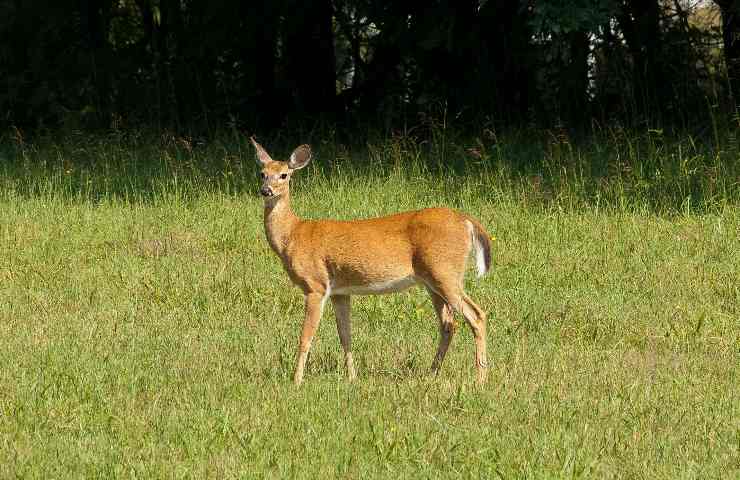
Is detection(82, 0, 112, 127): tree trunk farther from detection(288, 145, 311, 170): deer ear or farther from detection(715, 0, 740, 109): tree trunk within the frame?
detection(288, 145, 311, 170): deer ear

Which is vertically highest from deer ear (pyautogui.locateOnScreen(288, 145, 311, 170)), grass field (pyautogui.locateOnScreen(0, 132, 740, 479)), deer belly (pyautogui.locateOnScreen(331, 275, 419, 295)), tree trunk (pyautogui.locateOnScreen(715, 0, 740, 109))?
tree trunk (pyautogui.locateOnScreen(715, 0, 740, 109))

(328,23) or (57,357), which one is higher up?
(328,23)

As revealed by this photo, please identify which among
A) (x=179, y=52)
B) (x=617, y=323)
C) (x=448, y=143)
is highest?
(x=179, y=52)

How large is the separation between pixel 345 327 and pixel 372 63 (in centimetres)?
1075

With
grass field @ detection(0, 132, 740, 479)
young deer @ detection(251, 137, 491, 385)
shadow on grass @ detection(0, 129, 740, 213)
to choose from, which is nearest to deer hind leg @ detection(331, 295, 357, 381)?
young deer @ detection(251, 137, 491, 385)

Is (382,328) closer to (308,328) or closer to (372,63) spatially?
(308,328)

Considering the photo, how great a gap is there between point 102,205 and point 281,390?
6.20m

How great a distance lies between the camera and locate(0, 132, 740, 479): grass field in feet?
17.4

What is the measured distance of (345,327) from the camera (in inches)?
262

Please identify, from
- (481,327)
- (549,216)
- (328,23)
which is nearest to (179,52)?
(328,23)

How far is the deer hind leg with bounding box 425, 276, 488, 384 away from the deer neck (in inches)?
31.2

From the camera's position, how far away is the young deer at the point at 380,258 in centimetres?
643

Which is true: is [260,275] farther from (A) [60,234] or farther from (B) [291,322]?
(A) [60,234]

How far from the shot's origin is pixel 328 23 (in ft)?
55.1
